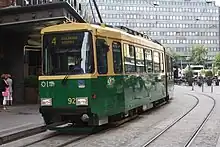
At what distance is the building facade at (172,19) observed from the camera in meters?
108

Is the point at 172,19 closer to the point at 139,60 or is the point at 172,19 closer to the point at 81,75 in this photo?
the point at 139,60

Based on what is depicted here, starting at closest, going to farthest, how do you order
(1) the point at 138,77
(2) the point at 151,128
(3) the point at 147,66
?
1. (2) the point at 151,128
2. (1) the point at 138,77
3. (3) the point at 147,66

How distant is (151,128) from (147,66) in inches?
176

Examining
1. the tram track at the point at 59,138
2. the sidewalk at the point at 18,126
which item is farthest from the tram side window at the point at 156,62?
the tram track at the point at 59,138

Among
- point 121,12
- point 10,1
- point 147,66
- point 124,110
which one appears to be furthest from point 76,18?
point 121,12

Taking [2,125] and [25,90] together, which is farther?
[25,90]

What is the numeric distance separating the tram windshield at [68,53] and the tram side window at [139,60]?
158 inches

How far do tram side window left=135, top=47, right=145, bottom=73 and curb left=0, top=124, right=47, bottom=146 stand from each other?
14.5 feet

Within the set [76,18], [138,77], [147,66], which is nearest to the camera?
[138,77]

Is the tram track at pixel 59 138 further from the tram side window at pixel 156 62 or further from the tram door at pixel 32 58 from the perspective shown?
the tram door at pixel 32 58

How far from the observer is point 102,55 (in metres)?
12.7

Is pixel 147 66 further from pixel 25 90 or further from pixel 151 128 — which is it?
pixel 25 90

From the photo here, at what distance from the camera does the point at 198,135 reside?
12.1 metres

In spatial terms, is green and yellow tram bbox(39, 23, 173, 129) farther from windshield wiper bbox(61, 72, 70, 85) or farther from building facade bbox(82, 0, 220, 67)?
building facade bbox(82, 0, 220, 67)
